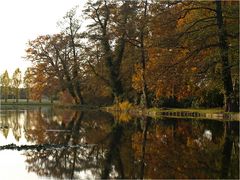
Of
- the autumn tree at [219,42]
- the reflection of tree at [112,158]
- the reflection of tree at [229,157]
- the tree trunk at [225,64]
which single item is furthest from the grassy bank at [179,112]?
the reflection of tree at [112,158]

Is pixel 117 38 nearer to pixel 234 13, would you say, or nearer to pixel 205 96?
pixel 205 96

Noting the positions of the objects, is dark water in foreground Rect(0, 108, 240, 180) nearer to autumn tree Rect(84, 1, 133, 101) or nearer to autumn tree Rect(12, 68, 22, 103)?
autumn tree Rect(84, 1, 133, 101)

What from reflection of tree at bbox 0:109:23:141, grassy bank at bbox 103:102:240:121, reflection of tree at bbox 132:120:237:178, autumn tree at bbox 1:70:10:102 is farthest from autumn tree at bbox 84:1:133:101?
autumn tree at bbox 1:70:10:102

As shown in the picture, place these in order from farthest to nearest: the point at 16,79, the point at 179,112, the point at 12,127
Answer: the point at 16,79 < the point at 179,112 < the point at 12,127

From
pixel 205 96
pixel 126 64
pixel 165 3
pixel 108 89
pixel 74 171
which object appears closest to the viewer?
pixel 74 171

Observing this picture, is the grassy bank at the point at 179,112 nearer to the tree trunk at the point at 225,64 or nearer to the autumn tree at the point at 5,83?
the tree trunk at the point at 225,64

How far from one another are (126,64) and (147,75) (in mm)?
16945

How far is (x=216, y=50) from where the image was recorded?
91.7ft

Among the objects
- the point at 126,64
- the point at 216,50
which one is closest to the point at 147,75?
the point at 216,50

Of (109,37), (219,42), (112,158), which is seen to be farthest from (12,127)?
(109,37)

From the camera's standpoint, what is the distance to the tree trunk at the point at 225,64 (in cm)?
2555

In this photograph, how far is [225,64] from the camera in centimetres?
2588

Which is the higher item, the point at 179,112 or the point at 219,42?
the point at 219,42

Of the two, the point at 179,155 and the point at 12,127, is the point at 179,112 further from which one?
the point at 179,155
